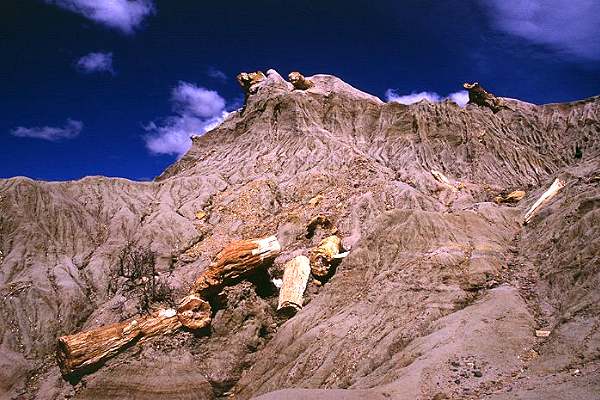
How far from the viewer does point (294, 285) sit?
1748cm

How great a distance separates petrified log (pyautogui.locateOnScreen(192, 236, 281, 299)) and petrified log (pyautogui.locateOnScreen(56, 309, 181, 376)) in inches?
81.3

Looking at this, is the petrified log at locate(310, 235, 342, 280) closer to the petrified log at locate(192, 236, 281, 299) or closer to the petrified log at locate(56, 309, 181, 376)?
the petrified log at locate(192, 236, 281, 299)

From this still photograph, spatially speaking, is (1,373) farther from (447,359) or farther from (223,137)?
(223,137)

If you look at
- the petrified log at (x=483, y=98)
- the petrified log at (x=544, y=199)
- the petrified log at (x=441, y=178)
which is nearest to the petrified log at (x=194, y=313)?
the petrified log at (x=544, y=199)

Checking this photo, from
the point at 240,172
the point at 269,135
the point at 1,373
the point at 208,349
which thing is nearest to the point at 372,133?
the point at 269,135

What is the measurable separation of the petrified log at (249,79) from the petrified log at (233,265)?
37.4 metres

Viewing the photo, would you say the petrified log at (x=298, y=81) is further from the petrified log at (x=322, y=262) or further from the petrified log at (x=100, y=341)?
the petrified log at (x=100, y=341)

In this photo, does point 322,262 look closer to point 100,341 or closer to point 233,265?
point 233,265

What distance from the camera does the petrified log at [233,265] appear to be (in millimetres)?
16922

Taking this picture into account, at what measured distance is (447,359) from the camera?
384 inches

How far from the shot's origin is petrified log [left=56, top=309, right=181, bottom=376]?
14336 millimetres

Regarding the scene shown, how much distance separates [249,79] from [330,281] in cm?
3981

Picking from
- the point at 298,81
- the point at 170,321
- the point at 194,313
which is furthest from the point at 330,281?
the point at 298,81

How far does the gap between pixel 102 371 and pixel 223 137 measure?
33823mm
